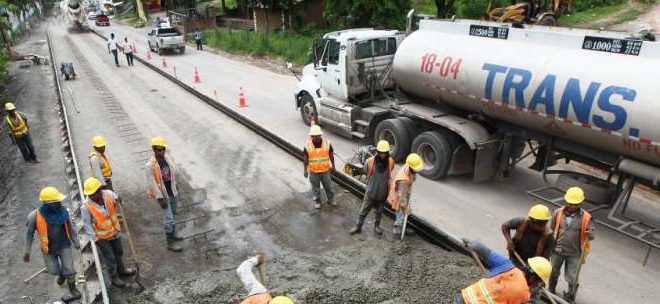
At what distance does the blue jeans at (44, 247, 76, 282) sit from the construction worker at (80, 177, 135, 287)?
15.6 inches

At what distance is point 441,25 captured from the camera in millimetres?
10273

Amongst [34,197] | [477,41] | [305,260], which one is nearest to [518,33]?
[477,41]

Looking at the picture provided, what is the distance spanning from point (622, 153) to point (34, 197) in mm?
11076

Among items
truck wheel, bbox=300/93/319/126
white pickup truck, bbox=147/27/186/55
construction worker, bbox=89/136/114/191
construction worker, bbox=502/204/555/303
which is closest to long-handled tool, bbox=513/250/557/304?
construction worker, bbox=502/204/555/303

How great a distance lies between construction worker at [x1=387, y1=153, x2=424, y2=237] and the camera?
22.4 ft

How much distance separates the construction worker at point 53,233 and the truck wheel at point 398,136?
684cm

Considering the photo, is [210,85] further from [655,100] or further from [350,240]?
[655,100]

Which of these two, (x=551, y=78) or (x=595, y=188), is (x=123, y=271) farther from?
(x=595, y=188)

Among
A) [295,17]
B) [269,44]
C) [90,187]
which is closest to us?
[90,187]

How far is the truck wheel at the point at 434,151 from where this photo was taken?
9.79 meters

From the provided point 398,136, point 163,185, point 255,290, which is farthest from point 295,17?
point 255,290

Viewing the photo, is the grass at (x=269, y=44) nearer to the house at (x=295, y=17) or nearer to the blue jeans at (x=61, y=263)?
the house at (x=295, y=17)

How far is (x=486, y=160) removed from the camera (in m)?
9.57

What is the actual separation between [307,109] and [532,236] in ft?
30.4
